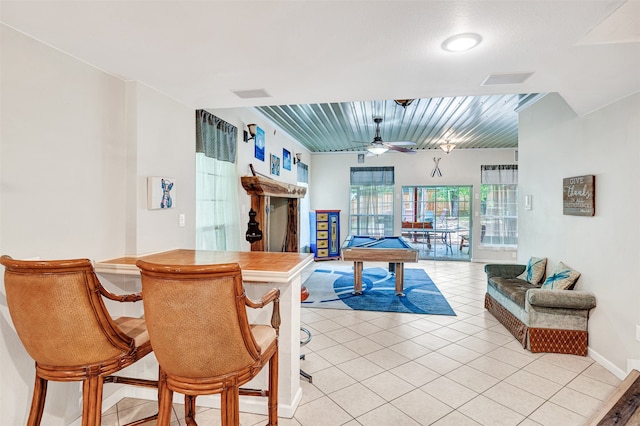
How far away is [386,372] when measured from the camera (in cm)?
286

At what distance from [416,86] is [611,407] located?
2.69 m

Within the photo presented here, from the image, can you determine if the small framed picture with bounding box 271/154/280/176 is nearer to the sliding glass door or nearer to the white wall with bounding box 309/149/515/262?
the white wall with bounding box 309/149/515/262

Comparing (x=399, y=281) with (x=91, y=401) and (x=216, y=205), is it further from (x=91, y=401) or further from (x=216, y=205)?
(x=91, y=401)

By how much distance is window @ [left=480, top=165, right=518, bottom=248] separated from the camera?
8.35m

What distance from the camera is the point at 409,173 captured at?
8758 mm

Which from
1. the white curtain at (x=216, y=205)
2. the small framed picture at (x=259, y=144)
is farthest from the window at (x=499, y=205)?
the white curtain at (x=216, y=205)

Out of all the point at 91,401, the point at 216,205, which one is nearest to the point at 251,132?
the point at 216,205

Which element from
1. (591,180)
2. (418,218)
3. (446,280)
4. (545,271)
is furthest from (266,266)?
(418,218)

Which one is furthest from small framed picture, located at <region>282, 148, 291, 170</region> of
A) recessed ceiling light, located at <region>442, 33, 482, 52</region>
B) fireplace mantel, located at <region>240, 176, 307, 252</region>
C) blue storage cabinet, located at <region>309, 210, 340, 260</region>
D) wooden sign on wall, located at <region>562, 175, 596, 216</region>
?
recessed ceiling light, located at <region>442, 33, 482, 52</region>

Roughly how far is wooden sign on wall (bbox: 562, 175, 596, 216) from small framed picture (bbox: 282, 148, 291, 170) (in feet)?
15.3

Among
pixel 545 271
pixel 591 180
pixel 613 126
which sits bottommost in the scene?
pixel 545 271

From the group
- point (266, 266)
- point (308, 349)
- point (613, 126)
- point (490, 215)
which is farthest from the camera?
point (490, 215)

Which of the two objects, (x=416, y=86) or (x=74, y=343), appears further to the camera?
(x=416, y=86)

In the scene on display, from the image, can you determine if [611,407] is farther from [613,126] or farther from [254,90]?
[254,90]
